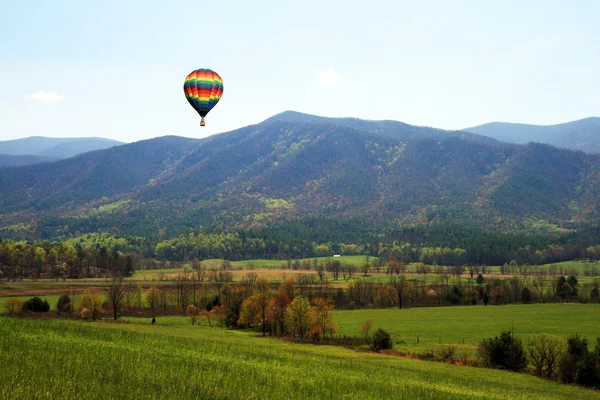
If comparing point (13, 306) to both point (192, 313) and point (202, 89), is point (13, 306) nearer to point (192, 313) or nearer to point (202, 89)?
point (192, 313)

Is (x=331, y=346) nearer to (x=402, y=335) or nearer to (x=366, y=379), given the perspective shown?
(x=402, y=335)

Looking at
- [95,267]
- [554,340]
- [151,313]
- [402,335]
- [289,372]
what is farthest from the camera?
[95,267]

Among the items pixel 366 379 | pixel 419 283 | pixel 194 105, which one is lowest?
pixel 419 283

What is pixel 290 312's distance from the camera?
277 ft

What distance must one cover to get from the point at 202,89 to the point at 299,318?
40.2 metres

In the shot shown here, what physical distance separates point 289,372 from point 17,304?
77.6 m

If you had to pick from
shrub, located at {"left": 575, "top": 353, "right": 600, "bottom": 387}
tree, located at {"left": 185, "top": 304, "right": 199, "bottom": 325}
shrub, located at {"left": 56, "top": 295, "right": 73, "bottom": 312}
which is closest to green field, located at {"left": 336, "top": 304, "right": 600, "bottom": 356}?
shrub, located at {"left": 575, "top": 353, "right": 600, "bottom": 387}

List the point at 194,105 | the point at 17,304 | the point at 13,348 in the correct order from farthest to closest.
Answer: the point at 17,304 → the point at 194,105 → the point at 13,348

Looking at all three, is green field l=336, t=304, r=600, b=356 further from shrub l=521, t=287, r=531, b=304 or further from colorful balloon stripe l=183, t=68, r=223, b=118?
colorful balloon stripe l=183, t=68, r=223, b=118

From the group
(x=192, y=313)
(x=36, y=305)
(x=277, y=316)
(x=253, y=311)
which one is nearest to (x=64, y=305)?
(x=36, y=305)

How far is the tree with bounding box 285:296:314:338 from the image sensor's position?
83.1m

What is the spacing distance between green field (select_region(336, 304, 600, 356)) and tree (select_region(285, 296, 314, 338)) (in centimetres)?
723

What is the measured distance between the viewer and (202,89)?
214ft

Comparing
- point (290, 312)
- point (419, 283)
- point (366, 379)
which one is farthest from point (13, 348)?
point (419, 283)
